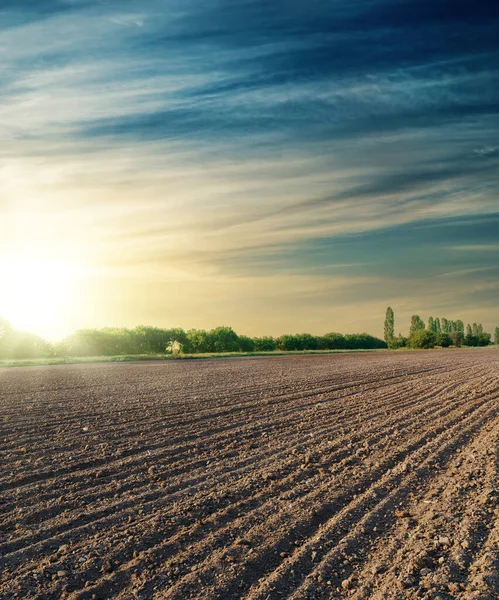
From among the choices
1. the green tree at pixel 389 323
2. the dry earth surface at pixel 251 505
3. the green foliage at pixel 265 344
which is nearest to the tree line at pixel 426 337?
the green tree at pixel 389 323

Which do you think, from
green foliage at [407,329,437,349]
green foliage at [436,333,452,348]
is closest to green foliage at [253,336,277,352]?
green foliage at [407,329,437,349]

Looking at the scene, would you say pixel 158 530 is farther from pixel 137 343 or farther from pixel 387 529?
pixel 137 343

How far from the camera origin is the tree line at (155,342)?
70.4m

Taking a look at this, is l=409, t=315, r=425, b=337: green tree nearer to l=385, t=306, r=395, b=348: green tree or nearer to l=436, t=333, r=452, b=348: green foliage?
l=385, t=306, r=395, b=348: green tree

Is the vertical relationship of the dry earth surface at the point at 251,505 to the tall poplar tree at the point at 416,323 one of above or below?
below

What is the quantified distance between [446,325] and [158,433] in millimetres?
170675

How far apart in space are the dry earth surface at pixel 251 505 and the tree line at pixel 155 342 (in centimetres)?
5928

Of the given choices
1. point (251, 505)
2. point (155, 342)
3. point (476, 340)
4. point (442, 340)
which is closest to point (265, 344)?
point (155, 342)

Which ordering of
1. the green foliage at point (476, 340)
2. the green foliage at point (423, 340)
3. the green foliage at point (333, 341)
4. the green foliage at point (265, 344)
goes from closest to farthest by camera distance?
the green foliage at point (265, 344) → the green foliage at point (423, 340) → the green foliage at point (333, 341) → the green foliage at point (476, 340)

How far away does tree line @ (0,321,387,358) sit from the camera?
70.4 metres

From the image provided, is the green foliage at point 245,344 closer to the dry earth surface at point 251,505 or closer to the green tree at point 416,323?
the green tree at point 416,323

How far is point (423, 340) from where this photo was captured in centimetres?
10844

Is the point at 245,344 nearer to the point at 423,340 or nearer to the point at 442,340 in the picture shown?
the point at 423,340

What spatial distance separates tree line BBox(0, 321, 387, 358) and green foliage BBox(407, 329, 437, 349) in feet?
39.7
